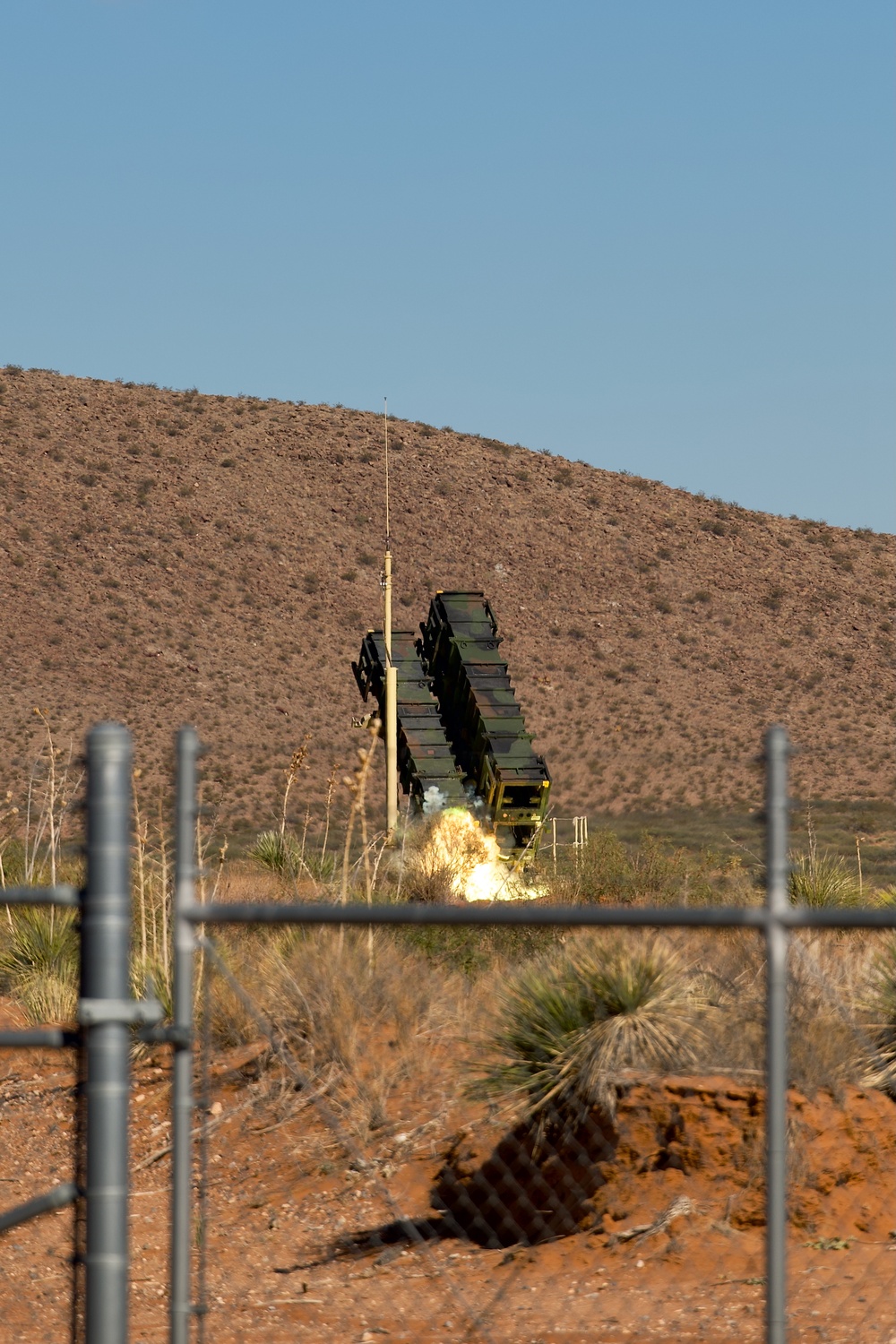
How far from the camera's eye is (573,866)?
15258mm

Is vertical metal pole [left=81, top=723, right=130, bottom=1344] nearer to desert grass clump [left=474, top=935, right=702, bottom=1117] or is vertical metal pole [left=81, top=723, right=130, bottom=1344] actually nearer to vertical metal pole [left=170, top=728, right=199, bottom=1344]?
vertical metal pole [left=170, top=728, right=199, bottom=1344]

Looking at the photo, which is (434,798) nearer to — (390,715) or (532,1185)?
(390,715)

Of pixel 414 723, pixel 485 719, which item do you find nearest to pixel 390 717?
pixel 414 723

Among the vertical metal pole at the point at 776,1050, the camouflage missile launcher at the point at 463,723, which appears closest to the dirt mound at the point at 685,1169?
the vertical metal pole at the point at 776,1050

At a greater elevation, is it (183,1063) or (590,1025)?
(183,1063)

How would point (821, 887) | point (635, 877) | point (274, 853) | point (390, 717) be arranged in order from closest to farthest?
1. point (821, 887)
2. point (635, 877)
3. point (274, 853)
4. point (390, 717)

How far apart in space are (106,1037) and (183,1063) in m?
0.35

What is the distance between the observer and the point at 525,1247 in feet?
20.9

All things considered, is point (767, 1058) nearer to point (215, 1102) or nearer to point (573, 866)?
point (215, 1102)

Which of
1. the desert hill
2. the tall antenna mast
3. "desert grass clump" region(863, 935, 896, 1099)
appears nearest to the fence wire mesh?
"desert grass clump" region(863, 935, 896, 1099)

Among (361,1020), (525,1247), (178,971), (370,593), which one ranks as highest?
(370,593)

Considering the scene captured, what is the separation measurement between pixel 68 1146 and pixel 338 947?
72.5 inches

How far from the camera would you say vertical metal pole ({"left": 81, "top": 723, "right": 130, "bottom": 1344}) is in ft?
10.7

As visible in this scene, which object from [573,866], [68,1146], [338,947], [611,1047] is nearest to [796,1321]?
[611,1047]
